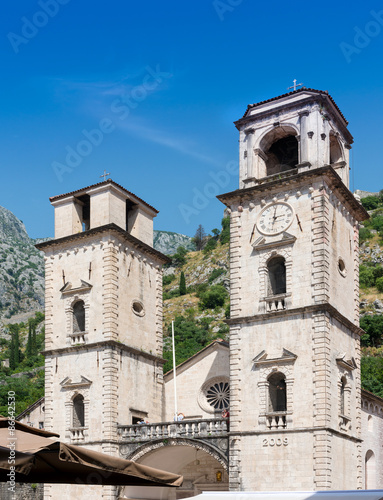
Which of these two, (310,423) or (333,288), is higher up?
(333,288)

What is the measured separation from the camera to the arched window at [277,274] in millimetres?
30062

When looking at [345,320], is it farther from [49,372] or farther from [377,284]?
[377,284]

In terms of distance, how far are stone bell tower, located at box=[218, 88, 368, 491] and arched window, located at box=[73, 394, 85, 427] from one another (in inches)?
326

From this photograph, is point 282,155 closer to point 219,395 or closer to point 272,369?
point 272,369

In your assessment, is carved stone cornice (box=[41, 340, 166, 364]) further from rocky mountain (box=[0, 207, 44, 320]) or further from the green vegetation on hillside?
rocky mountain (box=[0, 207, 44, 320])

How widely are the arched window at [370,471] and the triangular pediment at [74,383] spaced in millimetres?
13723

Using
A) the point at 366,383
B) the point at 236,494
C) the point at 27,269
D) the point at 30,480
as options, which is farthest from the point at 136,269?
the point at 27,269

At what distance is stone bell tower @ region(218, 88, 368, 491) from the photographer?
88.9ft

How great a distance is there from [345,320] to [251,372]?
4526mm

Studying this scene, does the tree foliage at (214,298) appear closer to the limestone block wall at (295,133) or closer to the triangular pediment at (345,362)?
the limestone block wall at (295,133)

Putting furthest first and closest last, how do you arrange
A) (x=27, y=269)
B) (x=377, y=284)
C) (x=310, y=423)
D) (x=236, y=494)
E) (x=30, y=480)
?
1. (x=27, y=269)
2. (x=377, y=284)
3. (x=310, y=423)
4. (x=236, y=494)
5. (x=30, y=480)

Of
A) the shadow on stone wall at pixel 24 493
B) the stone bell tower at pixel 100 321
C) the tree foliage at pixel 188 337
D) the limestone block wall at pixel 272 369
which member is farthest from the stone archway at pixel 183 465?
the tree foliage at pixel 188 337

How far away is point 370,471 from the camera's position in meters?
34.1

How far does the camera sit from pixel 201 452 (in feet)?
109
